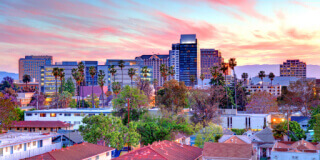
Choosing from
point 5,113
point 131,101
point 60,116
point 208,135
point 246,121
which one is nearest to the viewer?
point 5,113

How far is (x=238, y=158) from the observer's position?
44250mm

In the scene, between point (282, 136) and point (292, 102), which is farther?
point (292, 102)

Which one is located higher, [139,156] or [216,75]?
[216,75]

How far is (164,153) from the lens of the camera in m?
40.1

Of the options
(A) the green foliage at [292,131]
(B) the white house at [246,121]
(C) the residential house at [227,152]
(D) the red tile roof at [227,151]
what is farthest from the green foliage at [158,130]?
(B) the white house at [246,121]

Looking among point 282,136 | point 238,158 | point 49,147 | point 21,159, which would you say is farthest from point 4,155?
point 282,136

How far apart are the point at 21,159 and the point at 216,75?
88.4 metres

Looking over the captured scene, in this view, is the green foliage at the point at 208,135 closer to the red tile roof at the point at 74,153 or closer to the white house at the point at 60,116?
the red tile roof at the point at 74,153

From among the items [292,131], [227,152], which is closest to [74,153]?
[227,152]

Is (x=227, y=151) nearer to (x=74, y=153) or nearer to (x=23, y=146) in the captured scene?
(x=74, y=153)

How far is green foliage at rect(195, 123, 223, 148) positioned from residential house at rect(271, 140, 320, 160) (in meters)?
12.5

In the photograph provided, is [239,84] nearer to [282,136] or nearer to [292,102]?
[292,102]

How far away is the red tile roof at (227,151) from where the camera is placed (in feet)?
148

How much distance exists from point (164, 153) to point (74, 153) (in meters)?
10.6
